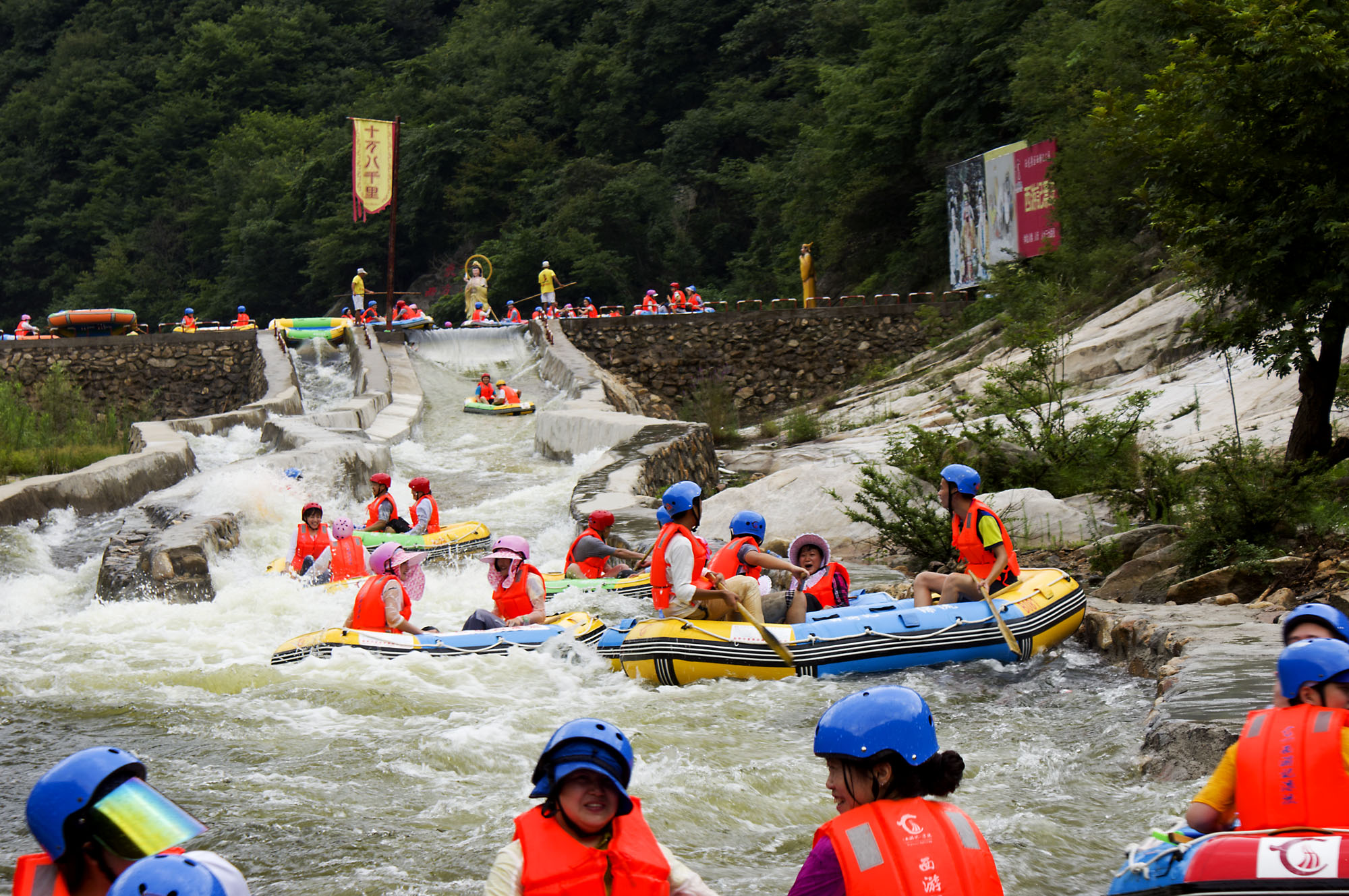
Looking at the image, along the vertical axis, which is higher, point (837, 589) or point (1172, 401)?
point (1172, 401)

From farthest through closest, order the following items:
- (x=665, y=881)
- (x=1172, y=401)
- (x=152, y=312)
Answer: (x=152, y=312) → (x=1172, y=401) → (x=665, y=881)

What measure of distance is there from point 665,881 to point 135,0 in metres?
71.6

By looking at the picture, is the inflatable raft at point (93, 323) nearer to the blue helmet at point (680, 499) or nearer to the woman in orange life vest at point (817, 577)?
the woman in orange life vest at point (817, 577)

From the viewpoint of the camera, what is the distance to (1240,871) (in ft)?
9.66

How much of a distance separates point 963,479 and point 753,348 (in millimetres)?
21008

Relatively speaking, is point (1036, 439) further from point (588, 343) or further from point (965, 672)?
point (588, 343)

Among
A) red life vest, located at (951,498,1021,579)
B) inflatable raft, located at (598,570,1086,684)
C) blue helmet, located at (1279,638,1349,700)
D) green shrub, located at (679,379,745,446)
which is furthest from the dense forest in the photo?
blue helmet, located at (1279,638,1349,700)

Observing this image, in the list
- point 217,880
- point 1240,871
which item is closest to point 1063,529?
point 1240,871

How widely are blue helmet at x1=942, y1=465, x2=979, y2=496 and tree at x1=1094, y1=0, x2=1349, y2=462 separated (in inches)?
113

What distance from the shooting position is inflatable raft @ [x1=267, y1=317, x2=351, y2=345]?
28.0 meters

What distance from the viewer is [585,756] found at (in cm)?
270

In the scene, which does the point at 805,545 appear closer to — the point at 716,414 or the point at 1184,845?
the point at 1184,845

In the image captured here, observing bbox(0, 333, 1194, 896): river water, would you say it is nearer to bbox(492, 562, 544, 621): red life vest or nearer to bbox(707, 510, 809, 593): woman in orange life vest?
bbox(492, 562, 544, 621): red life vest

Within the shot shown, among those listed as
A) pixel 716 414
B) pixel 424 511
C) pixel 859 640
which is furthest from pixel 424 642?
pixel 716 414
